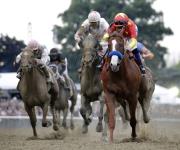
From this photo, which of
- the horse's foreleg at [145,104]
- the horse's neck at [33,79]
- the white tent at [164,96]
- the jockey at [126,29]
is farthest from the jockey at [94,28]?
the white tent at [164,96]

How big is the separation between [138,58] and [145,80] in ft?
2.57

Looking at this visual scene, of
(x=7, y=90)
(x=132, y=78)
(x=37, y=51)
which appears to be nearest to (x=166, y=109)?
(x=7, y=90)

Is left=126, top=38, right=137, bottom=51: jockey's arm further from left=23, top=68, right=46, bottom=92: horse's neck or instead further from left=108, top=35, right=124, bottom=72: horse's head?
left=23, top=68, right=46, bottom=92: horse's neck

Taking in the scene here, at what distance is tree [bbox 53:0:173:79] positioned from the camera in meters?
61.7

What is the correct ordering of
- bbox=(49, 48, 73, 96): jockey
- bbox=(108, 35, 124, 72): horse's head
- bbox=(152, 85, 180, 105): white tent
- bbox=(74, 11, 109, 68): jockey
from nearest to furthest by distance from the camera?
1. bbox=(108, 35, 124, 72): horse's head
2. bbox=(74, 11, 109, 68): jockey
3. bbox=(49, 48, 73, 96): jockey
4. bbox=(152, 85, 180, 105): white tent

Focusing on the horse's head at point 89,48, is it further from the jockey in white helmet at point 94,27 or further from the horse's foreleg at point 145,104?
the horse's foreleg at point 145,104

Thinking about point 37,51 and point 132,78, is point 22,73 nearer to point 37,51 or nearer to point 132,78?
point 37,51

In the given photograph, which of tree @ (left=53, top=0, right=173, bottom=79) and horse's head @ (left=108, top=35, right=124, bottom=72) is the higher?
tree @ (left=53, top=0, right=173, bottom=79)

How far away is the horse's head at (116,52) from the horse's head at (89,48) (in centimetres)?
255

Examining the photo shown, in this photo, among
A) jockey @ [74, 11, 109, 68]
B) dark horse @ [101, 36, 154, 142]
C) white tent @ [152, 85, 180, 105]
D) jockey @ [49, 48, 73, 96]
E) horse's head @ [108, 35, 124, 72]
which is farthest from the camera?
white tent @ [152, 85, 180, 105]

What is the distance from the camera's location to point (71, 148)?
13742mm

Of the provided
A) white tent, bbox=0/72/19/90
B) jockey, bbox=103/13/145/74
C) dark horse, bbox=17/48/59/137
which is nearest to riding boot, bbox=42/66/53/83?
dark horse, bbox=17/48/59/137

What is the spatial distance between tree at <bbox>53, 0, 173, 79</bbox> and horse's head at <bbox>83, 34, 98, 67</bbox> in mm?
42660

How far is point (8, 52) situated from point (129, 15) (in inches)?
449
